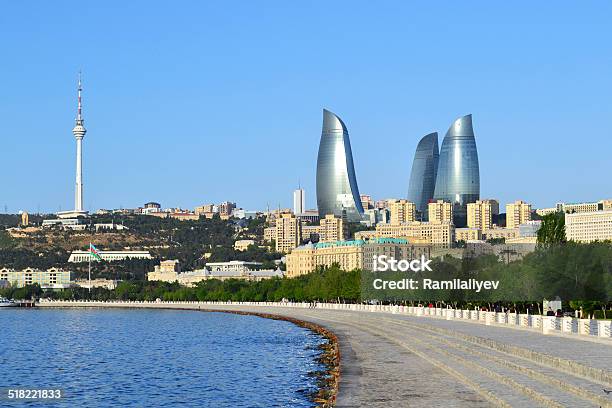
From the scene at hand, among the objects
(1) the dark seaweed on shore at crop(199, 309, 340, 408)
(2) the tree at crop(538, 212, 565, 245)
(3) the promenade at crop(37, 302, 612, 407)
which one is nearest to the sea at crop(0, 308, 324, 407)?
(1) the dark seaweed on shore at crop(199, 309, 340, 408)

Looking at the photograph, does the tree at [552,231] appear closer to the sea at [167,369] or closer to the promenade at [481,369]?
the sea at [167,369]

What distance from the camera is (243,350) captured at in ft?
193

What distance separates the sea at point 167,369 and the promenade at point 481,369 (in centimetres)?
235

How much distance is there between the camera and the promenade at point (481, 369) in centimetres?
2725

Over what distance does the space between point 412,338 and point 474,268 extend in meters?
36.5

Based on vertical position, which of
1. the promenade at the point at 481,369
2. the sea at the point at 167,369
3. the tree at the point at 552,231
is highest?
the tree at the point at 552,231

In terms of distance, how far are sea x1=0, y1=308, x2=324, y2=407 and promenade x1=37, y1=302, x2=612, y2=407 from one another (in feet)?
7.70

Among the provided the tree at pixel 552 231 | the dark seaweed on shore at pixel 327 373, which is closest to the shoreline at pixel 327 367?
the dark seaweed on shore at pixel 327 373

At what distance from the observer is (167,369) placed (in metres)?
46.8

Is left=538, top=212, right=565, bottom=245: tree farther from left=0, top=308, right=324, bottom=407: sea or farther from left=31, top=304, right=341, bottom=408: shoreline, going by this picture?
left=0, top=308, right=324, bottom=407: sea

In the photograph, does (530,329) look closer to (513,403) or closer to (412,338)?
(412,338)

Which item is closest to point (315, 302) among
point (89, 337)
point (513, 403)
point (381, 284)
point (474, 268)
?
point (381, 284)

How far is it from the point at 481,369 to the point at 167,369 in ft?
56.9

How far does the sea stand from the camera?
35.3 metres
